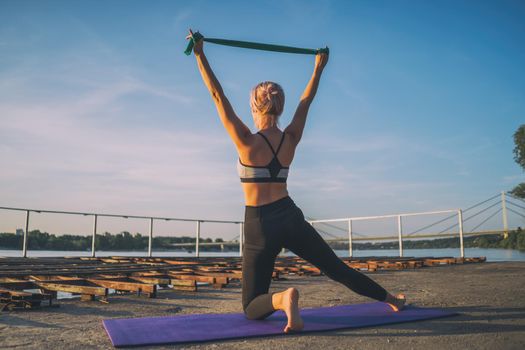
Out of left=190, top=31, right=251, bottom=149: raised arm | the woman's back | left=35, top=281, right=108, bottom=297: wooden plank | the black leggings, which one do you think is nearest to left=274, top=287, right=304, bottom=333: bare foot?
the black leggings

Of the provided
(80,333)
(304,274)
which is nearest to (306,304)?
(80,333)

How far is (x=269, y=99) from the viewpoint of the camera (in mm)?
2365

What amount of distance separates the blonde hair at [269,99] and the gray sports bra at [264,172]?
181 mm

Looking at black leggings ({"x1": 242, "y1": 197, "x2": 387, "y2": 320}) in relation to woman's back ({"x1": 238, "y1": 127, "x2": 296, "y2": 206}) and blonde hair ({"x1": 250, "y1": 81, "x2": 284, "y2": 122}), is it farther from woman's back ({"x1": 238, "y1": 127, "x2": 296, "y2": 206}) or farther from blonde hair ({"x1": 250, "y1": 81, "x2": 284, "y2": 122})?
blonde hair ({"x1": 250, "y1": 81, "x2": 284, "y2": 122})

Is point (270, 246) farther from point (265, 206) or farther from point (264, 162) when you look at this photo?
point (264, 162)

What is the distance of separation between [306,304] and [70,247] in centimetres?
1415

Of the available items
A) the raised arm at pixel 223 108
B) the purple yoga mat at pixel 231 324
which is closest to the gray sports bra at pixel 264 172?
the raised arm at pixel 223 108

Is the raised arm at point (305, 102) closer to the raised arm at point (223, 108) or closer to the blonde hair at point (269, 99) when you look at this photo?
the blonde hair at point (269, 99)

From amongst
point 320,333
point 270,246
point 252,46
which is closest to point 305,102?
point 252,46

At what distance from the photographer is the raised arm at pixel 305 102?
2.41 m

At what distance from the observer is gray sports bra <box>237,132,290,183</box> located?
2242mm

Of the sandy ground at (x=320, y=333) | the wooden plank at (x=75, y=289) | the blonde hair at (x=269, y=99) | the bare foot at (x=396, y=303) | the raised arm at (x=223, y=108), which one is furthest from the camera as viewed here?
the wooden plank at (x=75, y=289)

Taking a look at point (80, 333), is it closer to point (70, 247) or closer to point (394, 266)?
point (394, 266)

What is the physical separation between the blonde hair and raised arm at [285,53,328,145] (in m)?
0.11
